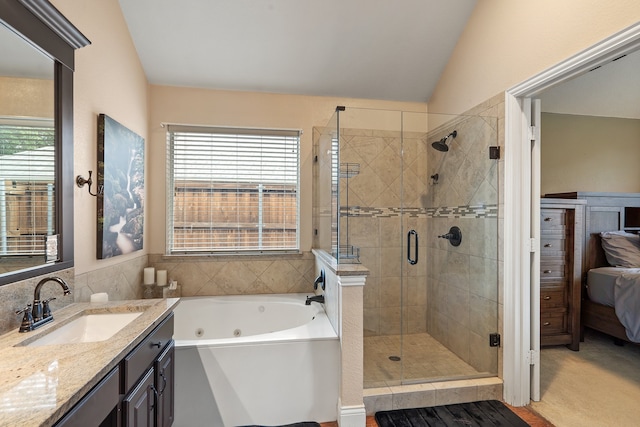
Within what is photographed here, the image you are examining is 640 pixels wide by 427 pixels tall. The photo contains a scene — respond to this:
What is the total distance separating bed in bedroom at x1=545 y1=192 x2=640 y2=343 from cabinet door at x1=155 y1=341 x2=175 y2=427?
12.1 feet

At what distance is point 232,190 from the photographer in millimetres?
3158

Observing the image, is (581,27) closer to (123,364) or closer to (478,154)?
(478,154)

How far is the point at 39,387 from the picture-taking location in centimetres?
89

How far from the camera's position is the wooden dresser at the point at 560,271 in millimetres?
3041

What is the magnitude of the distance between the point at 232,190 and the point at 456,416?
2562 mm

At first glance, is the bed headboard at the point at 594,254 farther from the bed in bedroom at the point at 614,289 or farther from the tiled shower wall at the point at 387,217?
the tiled shower wall at the point at 387,217

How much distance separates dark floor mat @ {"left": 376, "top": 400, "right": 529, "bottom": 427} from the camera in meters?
2.02

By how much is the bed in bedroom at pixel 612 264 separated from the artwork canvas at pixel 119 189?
414 centimetres

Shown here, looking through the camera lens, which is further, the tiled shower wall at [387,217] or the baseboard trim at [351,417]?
the tiled shower wall at [387,217]

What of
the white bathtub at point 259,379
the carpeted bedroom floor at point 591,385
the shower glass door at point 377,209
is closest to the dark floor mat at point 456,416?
the carpeted bedroom floor at point 591,385

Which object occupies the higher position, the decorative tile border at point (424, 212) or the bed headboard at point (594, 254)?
the decorative tile border at point (424, 212)

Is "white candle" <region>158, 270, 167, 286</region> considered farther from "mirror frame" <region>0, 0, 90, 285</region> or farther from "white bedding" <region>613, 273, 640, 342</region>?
"white bedding" <region>613, 273, 640, 342</region>

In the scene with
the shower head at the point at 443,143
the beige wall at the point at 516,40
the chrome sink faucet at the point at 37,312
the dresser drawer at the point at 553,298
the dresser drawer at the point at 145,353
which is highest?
the beige wall at the point at 516,40

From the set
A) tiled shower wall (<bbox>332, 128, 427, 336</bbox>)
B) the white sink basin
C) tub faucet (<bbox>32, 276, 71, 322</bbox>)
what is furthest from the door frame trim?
tub faucet (<bbox>32, 276, 71, 322</bbox>)
